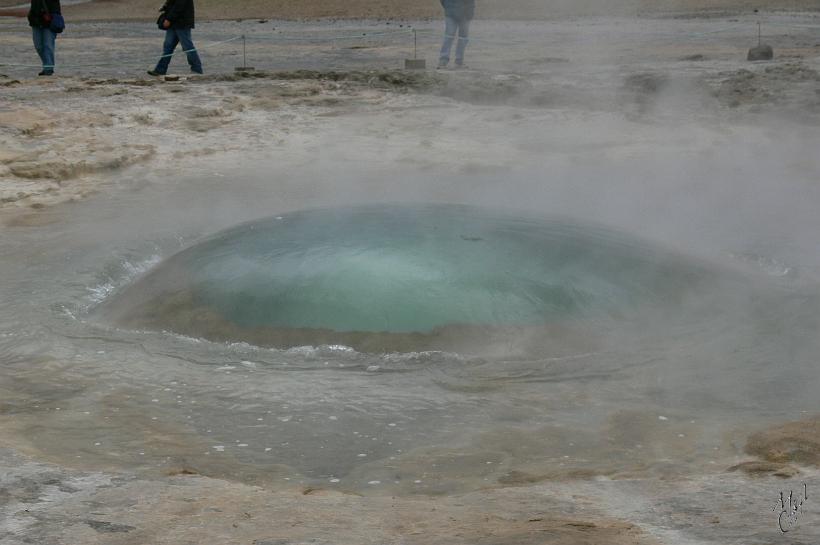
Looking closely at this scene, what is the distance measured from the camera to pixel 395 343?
12.4 feet

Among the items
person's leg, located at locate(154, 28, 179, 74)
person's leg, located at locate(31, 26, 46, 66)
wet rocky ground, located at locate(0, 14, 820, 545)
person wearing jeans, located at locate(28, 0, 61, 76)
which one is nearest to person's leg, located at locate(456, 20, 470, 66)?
wet rocky ground, located at locate(0, 14, 820, 545)

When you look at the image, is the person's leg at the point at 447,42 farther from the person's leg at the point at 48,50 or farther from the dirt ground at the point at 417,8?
the dirt ground at the point at 417,8

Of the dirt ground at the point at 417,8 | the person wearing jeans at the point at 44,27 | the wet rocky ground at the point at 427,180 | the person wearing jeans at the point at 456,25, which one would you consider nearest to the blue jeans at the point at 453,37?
the person wearing jeans at the point at 456,25

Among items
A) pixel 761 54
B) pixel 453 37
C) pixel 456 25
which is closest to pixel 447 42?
pixel 453 37

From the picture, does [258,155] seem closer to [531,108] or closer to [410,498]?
[531,108]

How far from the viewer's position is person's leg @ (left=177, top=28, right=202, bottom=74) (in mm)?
9852

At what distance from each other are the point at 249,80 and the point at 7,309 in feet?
16.9

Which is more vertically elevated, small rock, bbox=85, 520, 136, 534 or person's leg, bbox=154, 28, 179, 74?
person's leg, bbox=154, 28, 179, 74

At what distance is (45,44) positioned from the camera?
998 centimetres

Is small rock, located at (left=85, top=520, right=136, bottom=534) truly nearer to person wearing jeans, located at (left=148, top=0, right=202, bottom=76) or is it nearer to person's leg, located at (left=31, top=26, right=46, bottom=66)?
person wearing jeans, located at (left=148, top=0, right=202, bottom=76)

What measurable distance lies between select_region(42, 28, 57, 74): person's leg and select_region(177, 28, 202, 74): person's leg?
110 centimetres

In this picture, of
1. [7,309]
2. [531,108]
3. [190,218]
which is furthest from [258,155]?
[7,309]
